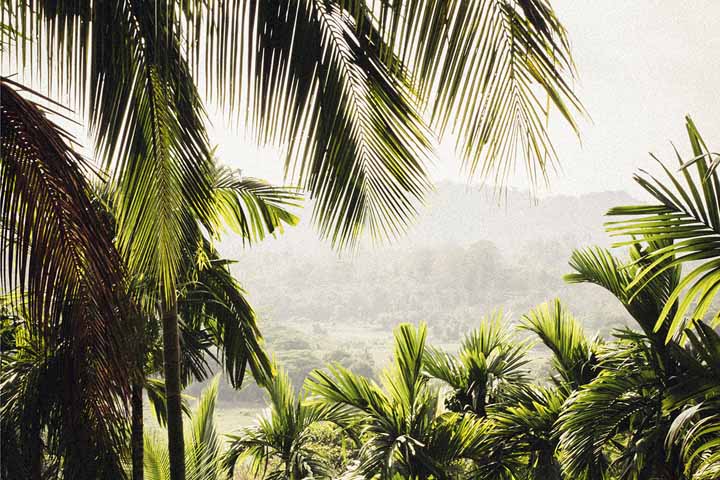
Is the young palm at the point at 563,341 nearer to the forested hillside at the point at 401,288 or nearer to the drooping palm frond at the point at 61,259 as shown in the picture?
the drooping palm frond at the point at 61,259

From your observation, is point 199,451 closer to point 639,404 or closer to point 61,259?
point 639,404

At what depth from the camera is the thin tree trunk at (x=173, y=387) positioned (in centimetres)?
329

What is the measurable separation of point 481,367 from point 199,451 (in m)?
2.67

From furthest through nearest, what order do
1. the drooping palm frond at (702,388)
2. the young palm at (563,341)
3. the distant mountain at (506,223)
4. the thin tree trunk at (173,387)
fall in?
the distant mountain at (506,223) < the young palm at (563,341) < the thin tree trunk at (173,387) < the drooping palm frond at (702,388)

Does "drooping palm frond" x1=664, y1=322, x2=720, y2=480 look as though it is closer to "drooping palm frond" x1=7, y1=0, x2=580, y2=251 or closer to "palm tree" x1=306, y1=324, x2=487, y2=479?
"drooping palm frond" x1=7, y1=0, x2=580, y2=251

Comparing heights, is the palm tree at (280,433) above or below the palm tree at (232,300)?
below

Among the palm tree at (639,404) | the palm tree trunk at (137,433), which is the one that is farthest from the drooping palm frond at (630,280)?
the palm tree trunk at (137,433)

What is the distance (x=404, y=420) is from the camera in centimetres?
424

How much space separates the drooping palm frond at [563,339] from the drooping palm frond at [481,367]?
1.20ft

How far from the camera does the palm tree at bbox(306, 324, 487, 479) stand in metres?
4.08

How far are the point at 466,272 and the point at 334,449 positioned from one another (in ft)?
185

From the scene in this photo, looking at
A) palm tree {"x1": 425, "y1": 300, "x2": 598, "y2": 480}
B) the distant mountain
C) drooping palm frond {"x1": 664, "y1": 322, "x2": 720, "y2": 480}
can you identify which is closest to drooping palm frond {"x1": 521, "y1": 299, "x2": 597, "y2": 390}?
palm tree {"x1": 425, "y1": 300, "x2": 598, "y2": 480}

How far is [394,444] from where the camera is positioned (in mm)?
4055

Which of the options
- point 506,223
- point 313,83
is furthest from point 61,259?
point 506,223
